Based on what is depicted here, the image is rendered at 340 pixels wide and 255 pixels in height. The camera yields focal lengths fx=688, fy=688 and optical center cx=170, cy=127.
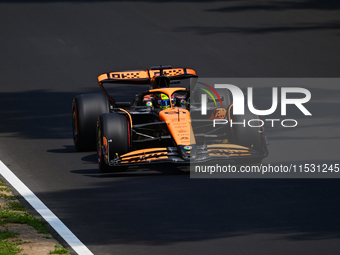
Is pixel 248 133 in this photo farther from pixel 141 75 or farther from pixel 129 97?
pixel 129 97

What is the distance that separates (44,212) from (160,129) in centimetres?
302

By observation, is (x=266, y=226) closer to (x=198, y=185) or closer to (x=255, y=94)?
(x=198, y=185)

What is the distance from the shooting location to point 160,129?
10.6m

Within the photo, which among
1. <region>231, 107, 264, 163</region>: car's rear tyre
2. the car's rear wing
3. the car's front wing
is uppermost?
the car's rear wing

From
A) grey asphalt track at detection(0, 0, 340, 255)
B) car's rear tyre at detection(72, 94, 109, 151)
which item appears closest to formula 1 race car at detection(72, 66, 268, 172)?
car's rear tyre at detection(72, 94, 109, 151)

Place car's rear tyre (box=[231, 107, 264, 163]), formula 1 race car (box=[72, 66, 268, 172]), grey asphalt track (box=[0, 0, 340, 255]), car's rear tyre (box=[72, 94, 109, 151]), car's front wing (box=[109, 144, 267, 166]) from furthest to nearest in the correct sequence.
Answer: car's rear tyre (box=[72, 94, 109, 151]) < car's rear tyre (box=[231, 107, 264, 163]) < formula 1 race car (box=[72, 66, 268, 172]) < car's front wing (box=[109, 144, 267, 166]) < grey asphalt track (box=[0, 0, 340, 255])

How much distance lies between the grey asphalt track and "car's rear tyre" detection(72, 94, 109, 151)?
269mm

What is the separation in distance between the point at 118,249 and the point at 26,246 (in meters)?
0.90

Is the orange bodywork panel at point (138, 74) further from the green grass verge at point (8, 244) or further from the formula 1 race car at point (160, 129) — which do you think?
the green grass verge at point (8, 244)

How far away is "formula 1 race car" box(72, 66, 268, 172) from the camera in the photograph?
9742 mm

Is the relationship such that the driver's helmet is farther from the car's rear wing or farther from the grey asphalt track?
the grey asphalt track

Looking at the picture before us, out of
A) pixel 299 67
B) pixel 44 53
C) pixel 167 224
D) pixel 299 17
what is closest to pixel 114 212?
pixel 167 224

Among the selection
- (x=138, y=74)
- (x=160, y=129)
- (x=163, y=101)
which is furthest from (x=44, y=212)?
(x=138, y=74)

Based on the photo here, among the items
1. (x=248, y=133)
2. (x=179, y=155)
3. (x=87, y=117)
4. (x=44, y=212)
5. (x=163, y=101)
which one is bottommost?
(x=44, y=212)
